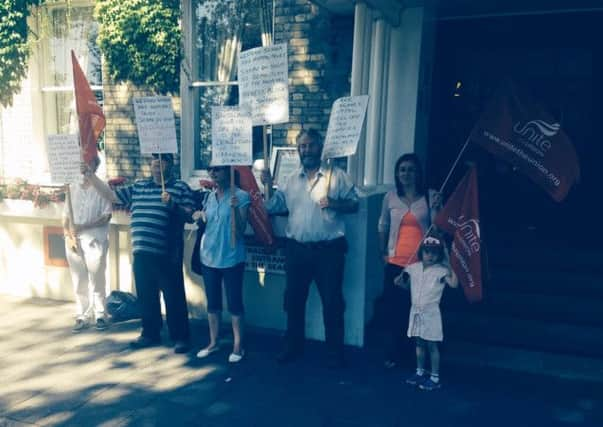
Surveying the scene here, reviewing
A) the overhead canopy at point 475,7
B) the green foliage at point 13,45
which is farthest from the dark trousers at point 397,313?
the green foliage at point 13,45

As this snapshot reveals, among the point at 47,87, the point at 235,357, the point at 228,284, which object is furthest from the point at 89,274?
the point at 47,87

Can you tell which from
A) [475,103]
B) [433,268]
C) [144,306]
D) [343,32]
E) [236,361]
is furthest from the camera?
[475,103]

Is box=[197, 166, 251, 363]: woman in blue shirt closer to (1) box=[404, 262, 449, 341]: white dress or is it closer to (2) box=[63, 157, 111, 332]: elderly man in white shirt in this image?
(2) box=[63, 157, 111, 332]: elderly man in white shirt

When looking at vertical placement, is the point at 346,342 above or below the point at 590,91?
below

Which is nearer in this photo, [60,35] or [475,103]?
[475,103]

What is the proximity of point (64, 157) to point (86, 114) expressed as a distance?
48cm

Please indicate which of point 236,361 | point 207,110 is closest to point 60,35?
point 207,110

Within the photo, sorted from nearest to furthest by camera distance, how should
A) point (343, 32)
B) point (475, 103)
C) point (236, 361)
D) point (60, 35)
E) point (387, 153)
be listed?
point (236, 361)
point (387, 153)
point (343, 32)
point (475, 103)
point (60, 35)

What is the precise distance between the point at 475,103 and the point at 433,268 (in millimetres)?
3435

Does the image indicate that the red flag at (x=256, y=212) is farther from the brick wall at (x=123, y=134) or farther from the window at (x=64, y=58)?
the window at (x=64, y=58)

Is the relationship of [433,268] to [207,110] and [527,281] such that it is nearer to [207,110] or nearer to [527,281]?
[527,281]

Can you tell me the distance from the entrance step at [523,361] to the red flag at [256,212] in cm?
193

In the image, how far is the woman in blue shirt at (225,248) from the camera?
15.9 feet

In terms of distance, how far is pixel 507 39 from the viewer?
267 inches
